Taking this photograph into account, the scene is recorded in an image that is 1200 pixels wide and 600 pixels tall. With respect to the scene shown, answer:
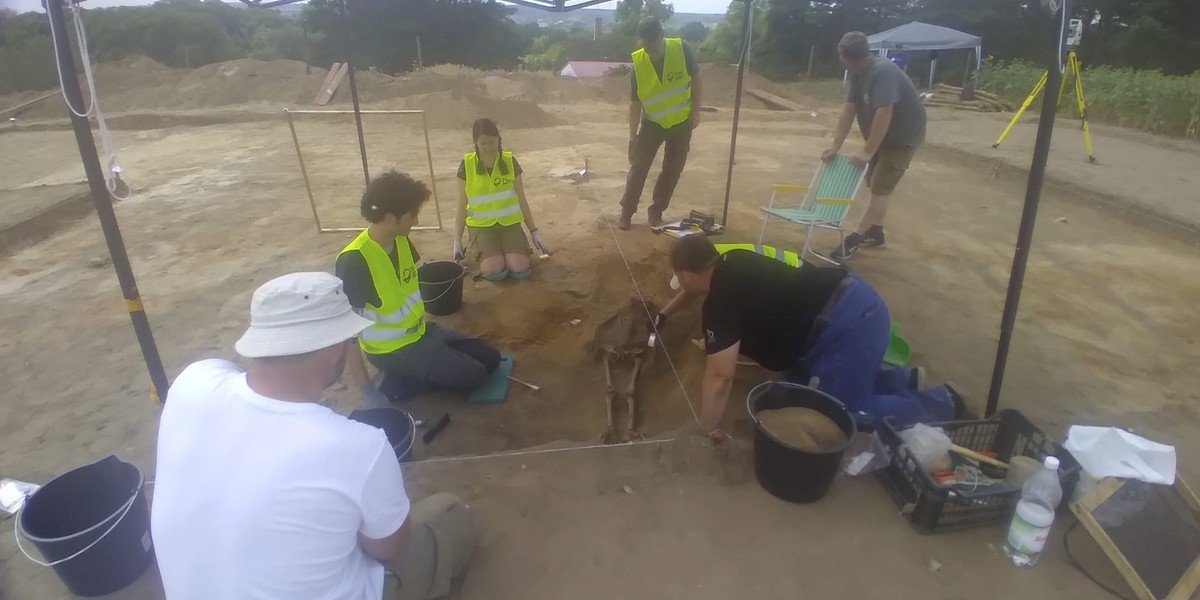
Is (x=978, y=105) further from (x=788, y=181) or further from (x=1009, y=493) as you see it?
(x=1009, y=493)

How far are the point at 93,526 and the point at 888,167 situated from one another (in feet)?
19.0

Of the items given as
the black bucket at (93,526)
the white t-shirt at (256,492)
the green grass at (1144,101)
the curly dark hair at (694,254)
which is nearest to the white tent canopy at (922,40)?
the green grass at (1144,101)

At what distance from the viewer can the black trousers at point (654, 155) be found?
621 cm

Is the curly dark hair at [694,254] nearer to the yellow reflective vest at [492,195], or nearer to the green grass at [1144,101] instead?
the yellow reflective vest at [492,195]

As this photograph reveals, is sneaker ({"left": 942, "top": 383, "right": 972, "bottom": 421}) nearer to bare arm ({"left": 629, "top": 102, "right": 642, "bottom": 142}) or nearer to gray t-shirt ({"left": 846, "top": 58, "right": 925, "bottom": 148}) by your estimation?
gray t-shirt ({"left": 846, "top": 58, "right": 925, "bottom": 148})

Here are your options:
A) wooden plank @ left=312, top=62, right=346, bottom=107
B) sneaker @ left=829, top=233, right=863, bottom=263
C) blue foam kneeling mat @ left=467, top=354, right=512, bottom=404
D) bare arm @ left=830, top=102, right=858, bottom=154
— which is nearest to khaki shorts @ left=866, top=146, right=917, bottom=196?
bare arm @ left=830, top=102, right=858, bottom=154

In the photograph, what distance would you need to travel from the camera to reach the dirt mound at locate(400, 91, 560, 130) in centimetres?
1325

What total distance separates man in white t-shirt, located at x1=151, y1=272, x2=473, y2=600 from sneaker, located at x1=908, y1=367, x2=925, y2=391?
290cm

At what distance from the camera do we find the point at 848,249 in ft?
19.1

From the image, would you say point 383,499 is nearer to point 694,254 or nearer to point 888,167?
point 694,254

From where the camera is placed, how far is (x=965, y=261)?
589cm

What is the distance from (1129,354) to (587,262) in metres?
3.85

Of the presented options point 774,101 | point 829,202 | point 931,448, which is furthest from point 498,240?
point 774,101

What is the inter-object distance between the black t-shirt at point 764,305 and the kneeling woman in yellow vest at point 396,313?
4.87ft
